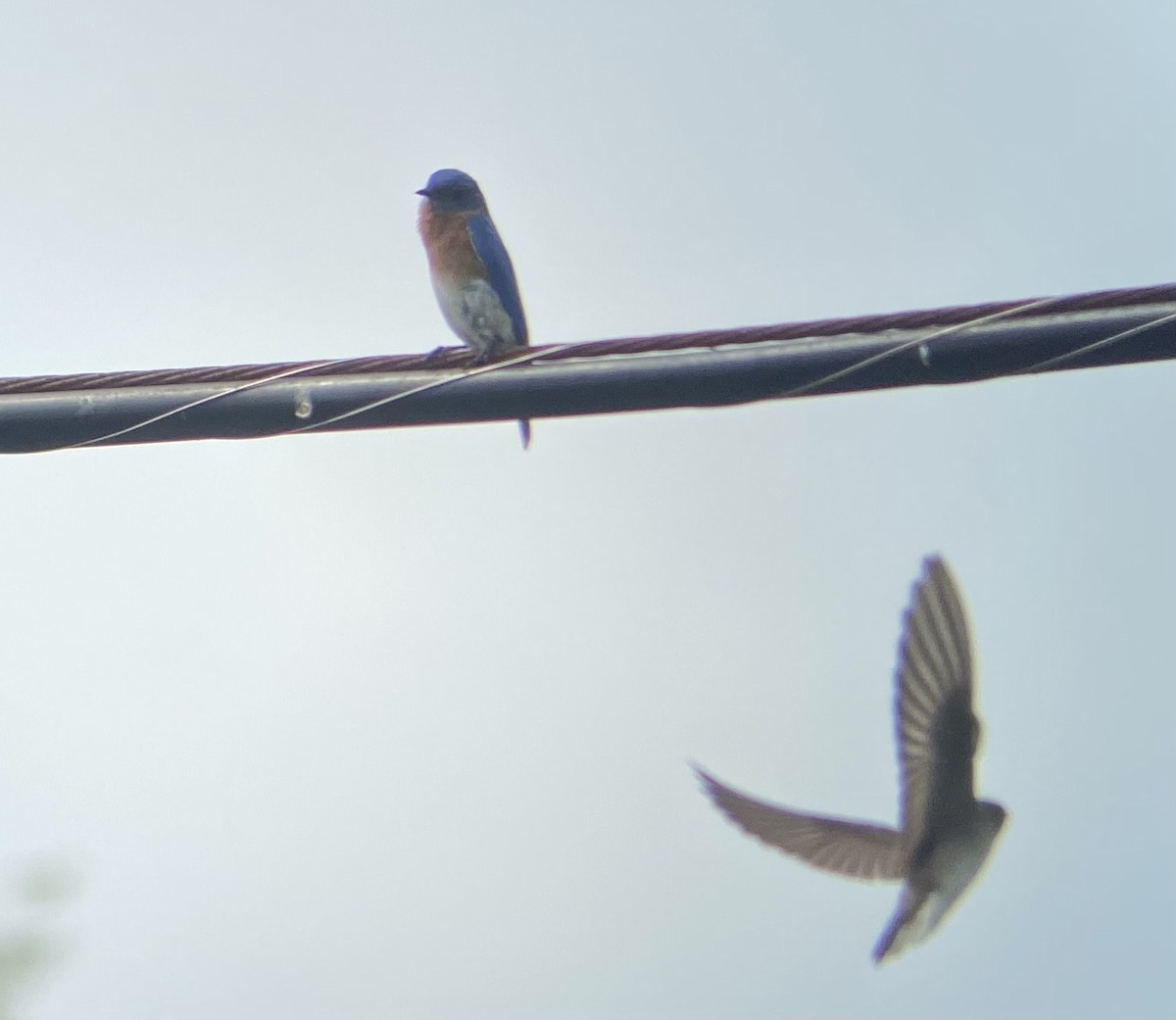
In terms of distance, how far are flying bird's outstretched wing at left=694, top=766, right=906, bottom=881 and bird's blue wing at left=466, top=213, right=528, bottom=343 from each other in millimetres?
2044

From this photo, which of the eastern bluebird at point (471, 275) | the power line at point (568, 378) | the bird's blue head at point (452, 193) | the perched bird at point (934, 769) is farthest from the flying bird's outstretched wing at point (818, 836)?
the bird's blue head at point (452, 193)

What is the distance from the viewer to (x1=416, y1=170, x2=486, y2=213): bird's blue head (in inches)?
271

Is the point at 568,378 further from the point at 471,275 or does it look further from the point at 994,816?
the point at 471,275

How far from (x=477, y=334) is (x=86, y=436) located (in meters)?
2.99

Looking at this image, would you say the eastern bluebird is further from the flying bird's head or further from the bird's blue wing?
the flying bird's head

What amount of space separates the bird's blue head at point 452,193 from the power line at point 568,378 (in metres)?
3.46

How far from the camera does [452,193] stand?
6.95 m

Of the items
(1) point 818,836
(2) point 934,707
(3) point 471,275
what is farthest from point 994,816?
(3) point 471,275

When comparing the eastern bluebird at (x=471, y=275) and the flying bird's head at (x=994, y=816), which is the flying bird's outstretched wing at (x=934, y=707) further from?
the eastern bluebird at (x=471, y=275)

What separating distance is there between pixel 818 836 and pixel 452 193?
3.21 meters

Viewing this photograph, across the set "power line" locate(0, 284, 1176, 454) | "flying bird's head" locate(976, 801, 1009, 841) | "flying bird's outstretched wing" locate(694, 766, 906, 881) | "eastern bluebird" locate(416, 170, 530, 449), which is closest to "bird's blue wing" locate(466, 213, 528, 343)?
"eastern bluebird" locate(416, 170, 530, 449)

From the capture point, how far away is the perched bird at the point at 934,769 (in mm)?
4332

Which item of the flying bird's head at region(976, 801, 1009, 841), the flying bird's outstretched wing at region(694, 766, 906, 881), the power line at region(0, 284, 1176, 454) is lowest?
the flying bird's outstretched wing at region(694, 766, 906, 881)

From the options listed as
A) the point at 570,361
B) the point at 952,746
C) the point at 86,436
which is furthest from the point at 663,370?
the point at 952,746
